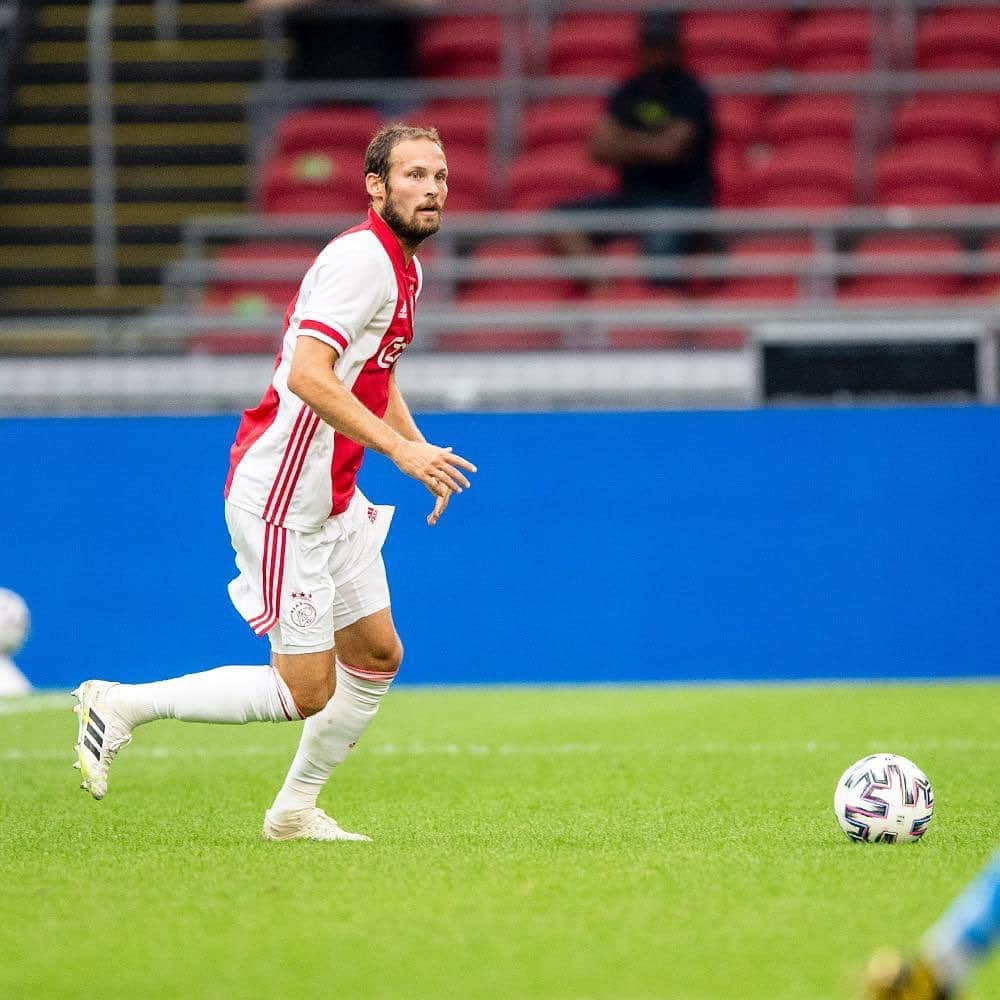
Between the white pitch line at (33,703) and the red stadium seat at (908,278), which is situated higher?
the red stadium seat at (908,278)

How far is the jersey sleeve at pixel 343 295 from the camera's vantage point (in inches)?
208

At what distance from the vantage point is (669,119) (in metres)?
13.3

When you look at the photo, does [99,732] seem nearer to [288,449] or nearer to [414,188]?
[288,449]

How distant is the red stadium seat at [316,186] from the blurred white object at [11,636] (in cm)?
526

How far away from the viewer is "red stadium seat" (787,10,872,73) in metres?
15.6

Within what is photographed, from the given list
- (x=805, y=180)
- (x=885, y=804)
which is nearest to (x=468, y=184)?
(x=805, y=180)

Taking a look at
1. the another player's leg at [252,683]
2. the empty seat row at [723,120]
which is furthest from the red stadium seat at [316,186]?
the another player's leg at [252,683]

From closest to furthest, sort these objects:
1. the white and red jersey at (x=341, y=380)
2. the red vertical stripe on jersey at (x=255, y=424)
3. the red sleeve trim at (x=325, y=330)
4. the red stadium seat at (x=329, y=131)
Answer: the red sleeve trim at (x=325, y=330) → the white and red jersey at (x=341, y=380) → the red vertical stripe on jersey at (x=255, y=424) → the red stadium seat at (x=329, y=131)

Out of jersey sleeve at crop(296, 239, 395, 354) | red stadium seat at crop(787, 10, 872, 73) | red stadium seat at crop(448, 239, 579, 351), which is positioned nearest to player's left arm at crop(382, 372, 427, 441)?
jersey sleeve at crop(296, 239, 395, 354)

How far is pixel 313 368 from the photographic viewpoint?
17.1 feet

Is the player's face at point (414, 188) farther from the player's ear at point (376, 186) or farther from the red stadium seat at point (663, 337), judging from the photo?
the red stadium seat at point (663, 337)

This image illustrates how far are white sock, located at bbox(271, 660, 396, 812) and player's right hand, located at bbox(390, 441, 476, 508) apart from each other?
0.84 meters

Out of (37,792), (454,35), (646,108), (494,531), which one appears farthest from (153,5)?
(37,792)

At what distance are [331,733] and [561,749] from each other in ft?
8.36
